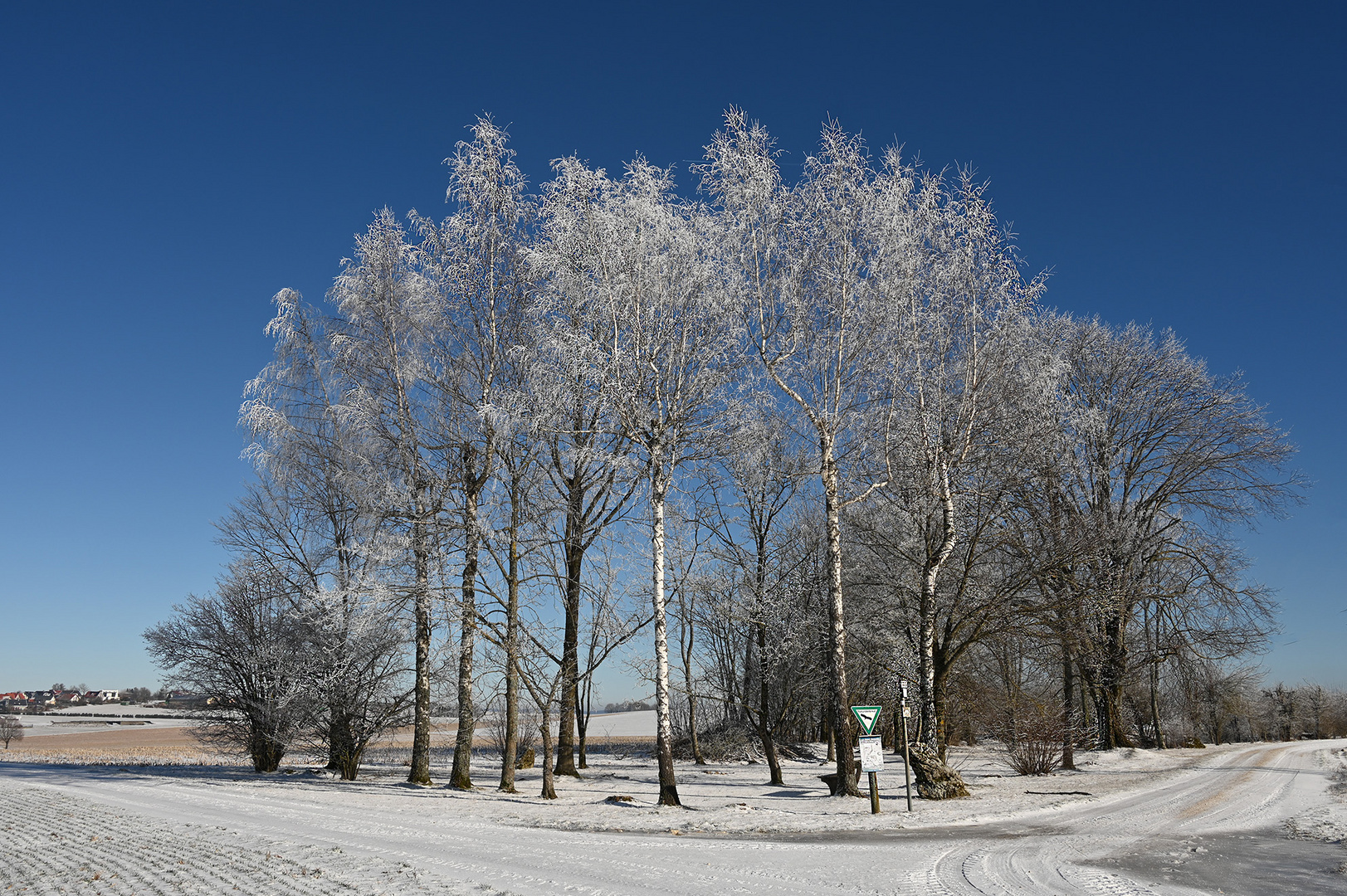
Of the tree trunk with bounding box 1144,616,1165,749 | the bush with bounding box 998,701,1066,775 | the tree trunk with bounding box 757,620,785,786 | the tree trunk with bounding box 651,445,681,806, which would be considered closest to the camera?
the tree trunk with bounding box 651,445,681,806

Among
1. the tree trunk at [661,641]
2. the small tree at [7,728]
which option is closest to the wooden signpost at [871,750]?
the tree trunk at [661,641]

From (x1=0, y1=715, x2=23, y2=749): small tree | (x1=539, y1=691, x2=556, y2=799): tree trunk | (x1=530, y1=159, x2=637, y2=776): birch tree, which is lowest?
(x1=0, y1=715, x2=23, y2=749): small tree

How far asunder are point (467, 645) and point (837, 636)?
316 inches

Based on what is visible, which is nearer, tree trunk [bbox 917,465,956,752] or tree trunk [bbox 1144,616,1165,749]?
tree trunk [bbox 917,465,956,752]

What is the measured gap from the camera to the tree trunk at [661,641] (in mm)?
14930

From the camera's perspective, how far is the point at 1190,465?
2653cm

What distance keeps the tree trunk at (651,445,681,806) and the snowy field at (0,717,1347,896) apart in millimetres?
A: 618

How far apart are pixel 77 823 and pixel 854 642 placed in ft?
57.1

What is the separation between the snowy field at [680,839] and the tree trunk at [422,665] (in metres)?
0.65

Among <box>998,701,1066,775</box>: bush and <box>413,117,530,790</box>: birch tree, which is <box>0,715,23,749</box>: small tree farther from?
<box>998,701,1066,775</box>: bush

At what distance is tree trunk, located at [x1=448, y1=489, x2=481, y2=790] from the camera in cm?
1709

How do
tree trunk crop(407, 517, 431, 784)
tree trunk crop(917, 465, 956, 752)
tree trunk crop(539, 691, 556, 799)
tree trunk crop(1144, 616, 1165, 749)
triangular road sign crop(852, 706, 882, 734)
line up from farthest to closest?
tree trunk crop(1144, 616, 1165, 749) < tree trunk crop(407, 517, 431, 784) < tree trunk crop(917, 465, 956, 752) < tree trunk crop(539, 691, 556, 799) < triangular road sign crop(852, 706, 882, 734)

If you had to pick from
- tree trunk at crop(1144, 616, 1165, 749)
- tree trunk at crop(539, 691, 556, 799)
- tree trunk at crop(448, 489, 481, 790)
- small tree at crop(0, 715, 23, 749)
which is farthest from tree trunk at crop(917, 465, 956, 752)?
small tree at crop(0, 715, 23, 749)

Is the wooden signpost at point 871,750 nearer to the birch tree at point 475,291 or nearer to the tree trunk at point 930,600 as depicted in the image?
the tree trunk at point 930,600
